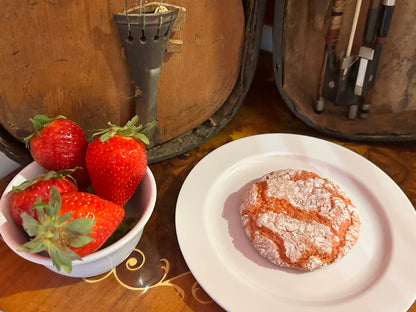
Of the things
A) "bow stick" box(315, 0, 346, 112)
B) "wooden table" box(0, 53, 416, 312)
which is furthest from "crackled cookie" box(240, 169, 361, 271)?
"bow stick" box(315, 0, 346, 112)

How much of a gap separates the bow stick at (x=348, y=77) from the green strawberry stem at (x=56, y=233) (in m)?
0.60

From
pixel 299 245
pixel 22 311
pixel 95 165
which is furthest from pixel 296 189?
pixel 22 311

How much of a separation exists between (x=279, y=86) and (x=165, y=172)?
30cm

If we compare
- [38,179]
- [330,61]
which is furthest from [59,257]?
[330,61]

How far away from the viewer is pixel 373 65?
798mm

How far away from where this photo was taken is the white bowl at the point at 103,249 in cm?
52

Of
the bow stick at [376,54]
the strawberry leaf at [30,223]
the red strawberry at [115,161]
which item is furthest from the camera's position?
the bow stick at [376,54]

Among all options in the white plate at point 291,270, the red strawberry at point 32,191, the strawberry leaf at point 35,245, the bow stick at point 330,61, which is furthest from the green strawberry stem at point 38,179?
the bow stick at point 330,61

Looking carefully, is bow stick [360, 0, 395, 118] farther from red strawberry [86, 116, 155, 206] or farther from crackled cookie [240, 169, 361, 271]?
red strawberry [86, 116, 155, 206]

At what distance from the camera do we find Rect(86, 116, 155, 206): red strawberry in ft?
1.87

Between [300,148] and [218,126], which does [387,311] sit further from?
[218,126]

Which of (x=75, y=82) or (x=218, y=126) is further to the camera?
(x=218, y=126)

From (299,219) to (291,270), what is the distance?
8cm

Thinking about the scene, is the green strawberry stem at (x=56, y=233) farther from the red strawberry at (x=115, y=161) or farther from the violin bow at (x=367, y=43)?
the violin bow at (x=367, y=43)
